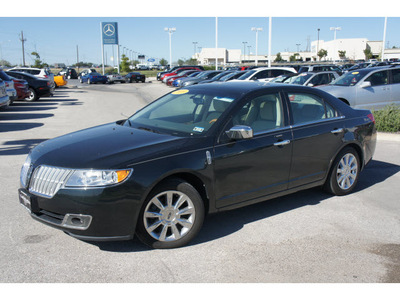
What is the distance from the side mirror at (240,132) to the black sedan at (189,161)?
0.4 inches

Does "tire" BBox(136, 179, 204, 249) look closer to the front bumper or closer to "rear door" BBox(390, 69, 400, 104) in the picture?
the front bumper

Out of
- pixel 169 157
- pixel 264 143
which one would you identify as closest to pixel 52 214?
pixel 169 157

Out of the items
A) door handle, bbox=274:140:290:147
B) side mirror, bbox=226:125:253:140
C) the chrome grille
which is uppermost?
side mirror, bbox=226:125:253:140

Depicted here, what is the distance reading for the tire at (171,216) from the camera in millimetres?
3998

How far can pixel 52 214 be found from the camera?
12.8ft

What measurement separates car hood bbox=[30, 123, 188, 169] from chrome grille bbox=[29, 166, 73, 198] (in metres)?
0.07

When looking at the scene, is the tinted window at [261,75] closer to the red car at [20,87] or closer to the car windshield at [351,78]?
the car windshield at [351,78]

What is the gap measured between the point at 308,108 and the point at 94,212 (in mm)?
3161

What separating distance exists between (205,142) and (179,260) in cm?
124

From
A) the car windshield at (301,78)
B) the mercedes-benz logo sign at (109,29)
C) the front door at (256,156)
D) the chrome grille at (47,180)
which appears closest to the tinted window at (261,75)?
the car windshield at (301,78)

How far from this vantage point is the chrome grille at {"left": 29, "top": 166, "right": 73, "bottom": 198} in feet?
12.6

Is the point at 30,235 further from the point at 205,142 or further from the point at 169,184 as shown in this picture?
the point at 205,142

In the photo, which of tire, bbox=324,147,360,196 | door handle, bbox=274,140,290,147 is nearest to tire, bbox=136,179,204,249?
door handle, bbox=274,140,290,147
